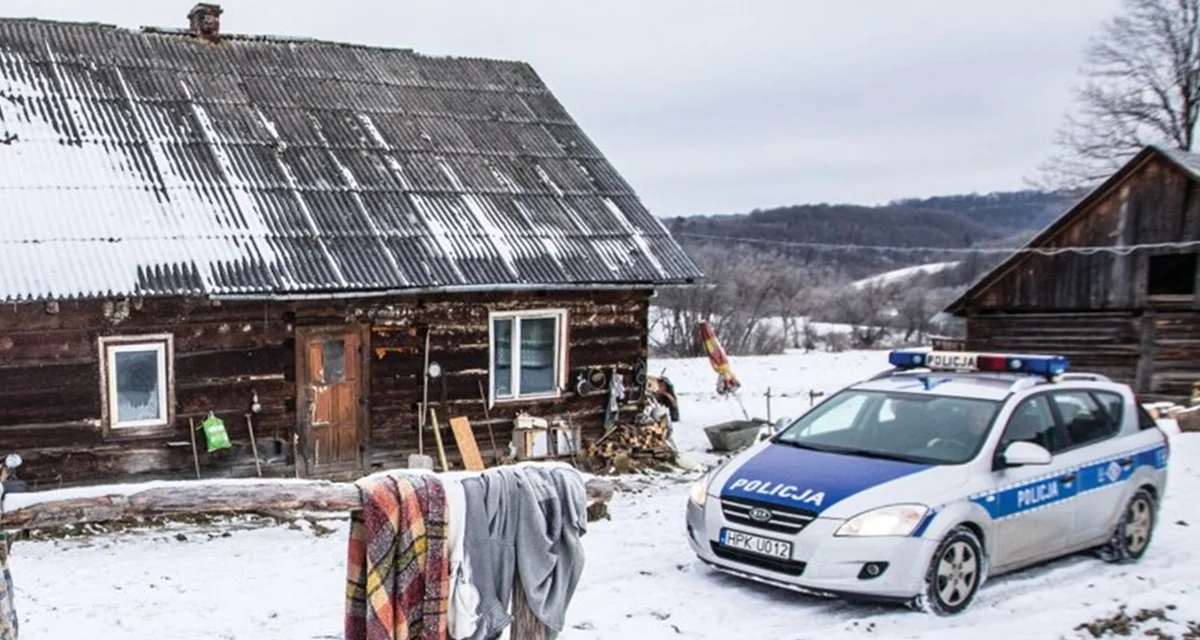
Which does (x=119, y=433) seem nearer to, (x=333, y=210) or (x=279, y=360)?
(x=279, y=360)

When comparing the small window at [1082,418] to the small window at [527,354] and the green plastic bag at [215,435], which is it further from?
the green plastic bag at [215,435]

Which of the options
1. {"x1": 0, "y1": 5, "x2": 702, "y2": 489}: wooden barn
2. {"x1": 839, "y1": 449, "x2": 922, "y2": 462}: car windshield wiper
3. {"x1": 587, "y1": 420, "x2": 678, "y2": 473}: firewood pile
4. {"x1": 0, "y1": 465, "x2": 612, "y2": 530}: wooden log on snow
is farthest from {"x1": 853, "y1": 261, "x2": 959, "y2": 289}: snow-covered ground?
{"x1": 0, "y1": 465, "x2": 612, "y2": 530}: wooden log on snow

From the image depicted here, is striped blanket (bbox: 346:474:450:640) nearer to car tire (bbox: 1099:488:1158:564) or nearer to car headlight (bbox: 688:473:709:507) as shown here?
car headlight (bbox: 688:473:709:507)

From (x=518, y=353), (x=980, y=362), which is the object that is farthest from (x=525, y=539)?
(x=518, y=353)

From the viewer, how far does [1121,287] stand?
1969 cm

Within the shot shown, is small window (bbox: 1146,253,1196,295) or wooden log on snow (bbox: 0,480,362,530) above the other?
small window (bbox: 1146,253,1196,295)

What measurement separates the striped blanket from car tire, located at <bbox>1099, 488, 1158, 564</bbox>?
6.09m

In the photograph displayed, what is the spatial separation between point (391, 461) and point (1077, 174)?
31489mm

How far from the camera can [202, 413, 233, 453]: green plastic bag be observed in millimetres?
11312

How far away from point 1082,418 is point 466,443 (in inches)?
284

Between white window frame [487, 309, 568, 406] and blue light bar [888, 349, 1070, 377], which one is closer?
blue light bar [888, 349, 1070, 377]

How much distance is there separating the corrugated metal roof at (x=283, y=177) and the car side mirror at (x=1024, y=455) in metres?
6.73

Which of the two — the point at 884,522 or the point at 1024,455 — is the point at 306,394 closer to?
the point at 884,522

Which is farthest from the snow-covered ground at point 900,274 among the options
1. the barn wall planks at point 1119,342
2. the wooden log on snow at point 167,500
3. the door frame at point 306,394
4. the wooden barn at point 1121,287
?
the wooden log on snow at point 167,500
